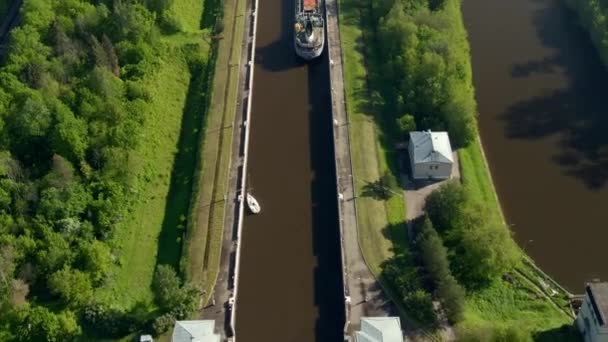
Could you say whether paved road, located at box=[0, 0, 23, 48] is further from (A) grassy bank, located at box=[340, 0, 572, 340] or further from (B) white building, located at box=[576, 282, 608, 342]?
(B) white building, located at box=[576, 282, 608, 342]

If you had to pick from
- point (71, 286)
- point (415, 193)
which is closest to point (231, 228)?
point (71, 286)

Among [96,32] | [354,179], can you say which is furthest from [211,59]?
[354,179]

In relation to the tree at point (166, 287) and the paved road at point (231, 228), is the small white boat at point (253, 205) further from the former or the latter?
the tree at point (166, 287)

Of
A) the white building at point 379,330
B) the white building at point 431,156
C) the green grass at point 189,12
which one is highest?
the green grass at point 189,12

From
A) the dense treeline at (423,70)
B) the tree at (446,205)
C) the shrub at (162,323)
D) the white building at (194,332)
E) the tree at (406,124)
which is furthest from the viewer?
the dense treeline at (423,70)

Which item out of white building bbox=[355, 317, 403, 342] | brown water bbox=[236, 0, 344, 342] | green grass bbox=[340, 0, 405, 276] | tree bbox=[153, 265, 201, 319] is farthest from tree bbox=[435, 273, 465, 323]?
tree bbox=[153, 265, 201, 319]

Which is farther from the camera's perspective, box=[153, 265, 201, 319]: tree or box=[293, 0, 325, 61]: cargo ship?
box=[293, 0, 325, 61]: cargo ship

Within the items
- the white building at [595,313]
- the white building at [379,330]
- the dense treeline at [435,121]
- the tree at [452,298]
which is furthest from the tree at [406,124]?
the white building at [595,313]
